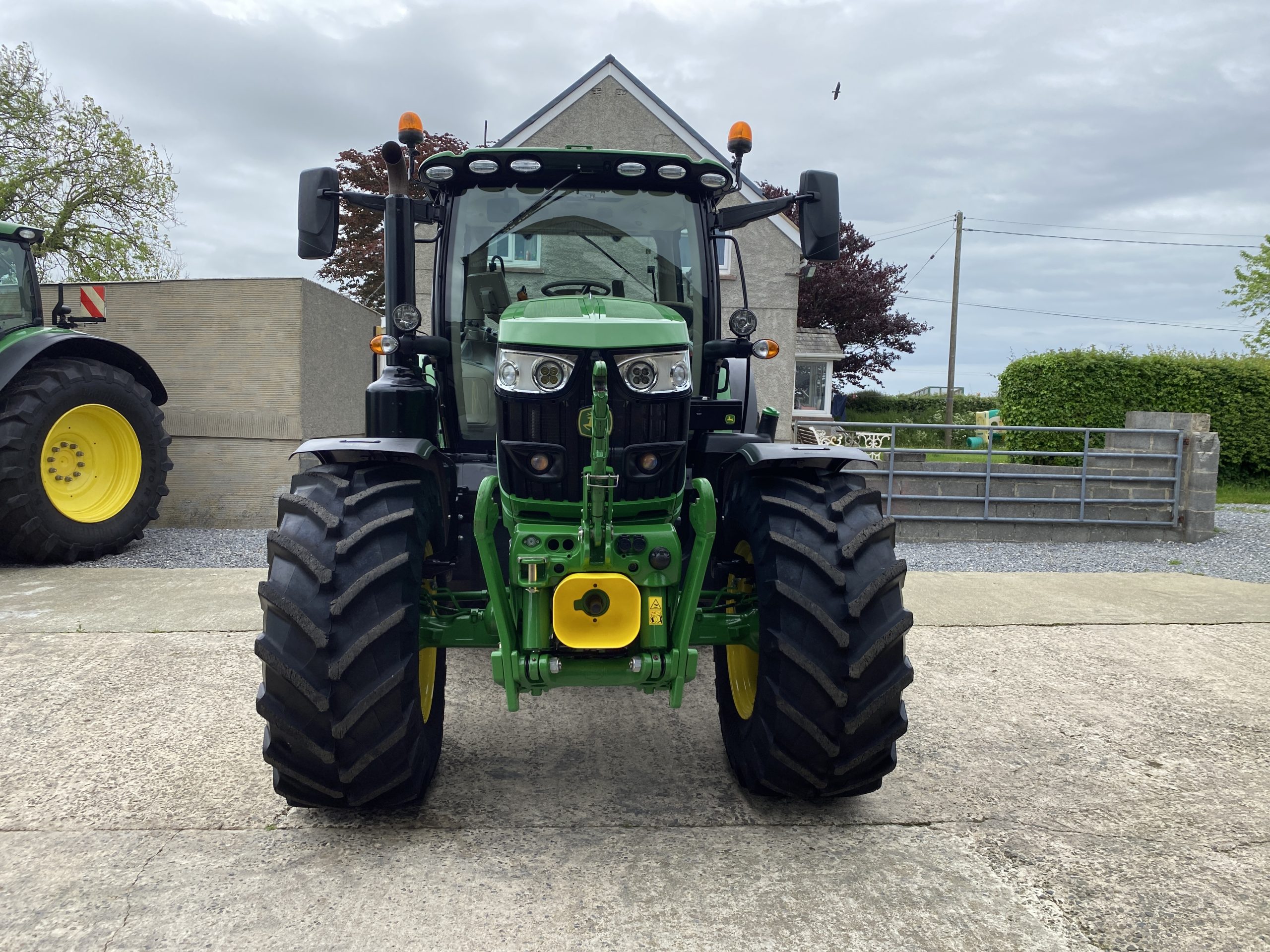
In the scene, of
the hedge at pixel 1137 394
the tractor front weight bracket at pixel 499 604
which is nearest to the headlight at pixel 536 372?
the tractor front weight bracket at pixel 499 604

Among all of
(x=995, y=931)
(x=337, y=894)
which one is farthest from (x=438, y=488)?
(x=995, y=931)

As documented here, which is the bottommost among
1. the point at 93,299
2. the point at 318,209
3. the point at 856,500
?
the point at 856,500

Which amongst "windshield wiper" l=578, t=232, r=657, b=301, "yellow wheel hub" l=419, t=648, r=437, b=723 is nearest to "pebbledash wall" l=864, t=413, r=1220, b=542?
"windshield wiper" l=578, t=232, r=657, b=301

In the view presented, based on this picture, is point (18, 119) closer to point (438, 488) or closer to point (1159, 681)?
point (438, 488)

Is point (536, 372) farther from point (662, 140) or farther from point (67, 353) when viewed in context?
point (662, 140)

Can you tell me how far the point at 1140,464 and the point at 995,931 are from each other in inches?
335

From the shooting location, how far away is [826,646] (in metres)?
2.55

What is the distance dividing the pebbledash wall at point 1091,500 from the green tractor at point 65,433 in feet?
22.1

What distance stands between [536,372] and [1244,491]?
50.9 feet

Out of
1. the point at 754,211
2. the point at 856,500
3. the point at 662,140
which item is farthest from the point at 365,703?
the point at 662,140

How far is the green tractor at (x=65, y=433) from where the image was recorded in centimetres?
630

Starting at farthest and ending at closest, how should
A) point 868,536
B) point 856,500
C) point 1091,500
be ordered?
point 1091,500 < point 856,500 < point 868,536

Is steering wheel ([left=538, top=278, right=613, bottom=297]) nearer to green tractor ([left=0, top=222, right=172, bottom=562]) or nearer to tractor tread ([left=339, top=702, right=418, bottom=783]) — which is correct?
tractor tread ([left=339, top=702, right=418, bottom=783])

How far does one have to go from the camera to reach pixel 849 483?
2926mm
